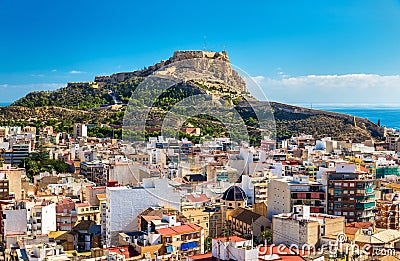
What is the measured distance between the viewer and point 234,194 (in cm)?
895

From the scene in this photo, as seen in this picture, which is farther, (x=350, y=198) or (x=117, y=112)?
(x=117, y=112)

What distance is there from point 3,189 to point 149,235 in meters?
4.38

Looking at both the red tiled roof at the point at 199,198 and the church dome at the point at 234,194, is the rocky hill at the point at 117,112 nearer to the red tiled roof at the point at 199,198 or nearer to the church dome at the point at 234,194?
the church dome at the point at 234,194

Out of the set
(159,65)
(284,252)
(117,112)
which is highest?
(159,65)

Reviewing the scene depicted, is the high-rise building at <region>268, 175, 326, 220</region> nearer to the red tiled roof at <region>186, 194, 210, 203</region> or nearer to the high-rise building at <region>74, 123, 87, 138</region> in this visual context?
the red tiled roof at <region>186, 194, 210, 203</region>

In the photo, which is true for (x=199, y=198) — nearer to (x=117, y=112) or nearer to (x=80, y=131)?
(x=80, y=131)

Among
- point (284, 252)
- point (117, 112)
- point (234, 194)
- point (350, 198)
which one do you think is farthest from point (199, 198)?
point (117, 112)

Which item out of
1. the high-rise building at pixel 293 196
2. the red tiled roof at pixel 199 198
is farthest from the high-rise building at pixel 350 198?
the red tiled roof at pixel 199 198

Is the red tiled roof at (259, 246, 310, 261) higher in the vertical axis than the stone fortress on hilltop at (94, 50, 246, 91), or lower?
lower

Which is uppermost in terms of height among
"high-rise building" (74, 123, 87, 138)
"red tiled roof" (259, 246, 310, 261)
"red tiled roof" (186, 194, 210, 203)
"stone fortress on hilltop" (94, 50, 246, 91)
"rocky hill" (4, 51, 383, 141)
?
"stone fortress on hilltop" (94, 50, 246, 91)

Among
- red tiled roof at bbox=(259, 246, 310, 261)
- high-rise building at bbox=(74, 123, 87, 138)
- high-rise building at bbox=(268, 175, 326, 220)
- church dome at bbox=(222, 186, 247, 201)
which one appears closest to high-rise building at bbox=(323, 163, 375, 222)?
high-rise building at bbox=(268, 175, 326, 220)

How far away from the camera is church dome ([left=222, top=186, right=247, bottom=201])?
8.91 metres

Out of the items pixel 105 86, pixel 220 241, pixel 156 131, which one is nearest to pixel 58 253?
pixel 220 241

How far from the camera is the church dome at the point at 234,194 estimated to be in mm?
8914
